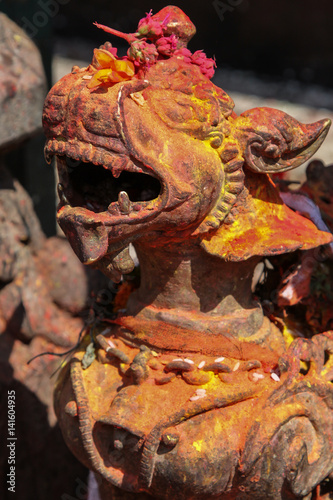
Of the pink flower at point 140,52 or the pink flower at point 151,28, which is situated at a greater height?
the pink flower at point 151,28

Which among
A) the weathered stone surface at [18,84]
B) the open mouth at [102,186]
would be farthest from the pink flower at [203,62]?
the weathered stone surface at [18,84]

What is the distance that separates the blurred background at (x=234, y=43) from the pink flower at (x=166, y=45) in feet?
5.19

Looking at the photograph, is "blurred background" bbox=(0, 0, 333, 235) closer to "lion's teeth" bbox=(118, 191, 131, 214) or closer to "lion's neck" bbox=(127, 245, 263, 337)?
"lion's neck" bbox=(127, 245, 263, 337)

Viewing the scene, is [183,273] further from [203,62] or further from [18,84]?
[18,84]

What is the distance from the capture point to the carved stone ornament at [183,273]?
128 cm

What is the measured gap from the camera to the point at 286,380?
1.48 m

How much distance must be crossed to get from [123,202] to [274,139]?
0.44m

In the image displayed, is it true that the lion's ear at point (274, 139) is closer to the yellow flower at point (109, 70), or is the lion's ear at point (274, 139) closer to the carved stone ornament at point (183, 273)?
the carved stone ornament at point (183, 273)

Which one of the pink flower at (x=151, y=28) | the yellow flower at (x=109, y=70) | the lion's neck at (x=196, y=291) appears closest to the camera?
the yellow flower at (x=109, y=70)

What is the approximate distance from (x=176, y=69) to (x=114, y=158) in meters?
0.30

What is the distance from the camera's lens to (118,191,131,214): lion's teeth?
1274 millimetres

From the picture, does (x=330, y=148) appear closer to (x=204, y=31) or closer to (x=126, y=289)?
(x=204, y=31)

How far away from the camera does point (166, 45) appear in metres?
1.37

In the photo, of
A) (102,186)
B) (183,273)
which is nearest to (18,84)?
(102,186)
